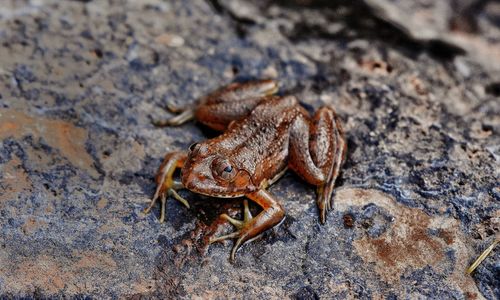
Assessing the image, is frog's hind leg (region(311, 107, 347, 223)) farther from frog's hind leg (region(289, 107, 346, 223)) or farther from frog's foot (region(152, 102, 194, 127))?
frog's foot (region(152, 102, 194, 127))

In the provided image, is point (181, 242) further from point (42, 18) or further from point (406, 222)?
point (42, 18)

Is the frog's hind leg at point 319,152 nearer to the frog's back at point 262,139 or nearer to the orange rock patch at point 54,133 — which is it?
the frog's back at point 262,139

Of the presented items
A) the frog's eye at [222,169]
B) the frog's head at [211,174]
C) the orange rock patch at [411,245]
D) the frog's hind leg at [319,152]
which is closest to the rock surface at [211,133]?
the orange rock patch at [411,245]

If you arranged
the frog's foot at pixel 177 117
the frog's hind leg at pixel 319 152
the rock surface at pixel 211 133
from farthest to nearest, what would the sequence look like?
1. the frog's foot at pixel 177 117
2. the frog's hind leg at pixel 319 152
3. the rock surface at pixel 211 133

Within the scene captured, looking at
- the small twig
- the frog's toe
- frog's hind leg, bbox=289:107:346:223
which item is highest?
frog's hind leg, bbox=289:107:346:223

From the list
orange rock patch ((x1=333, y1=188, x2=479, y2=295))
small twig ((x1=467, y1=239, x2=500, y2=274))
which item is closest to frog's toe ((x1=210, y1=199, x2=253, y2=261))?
orange rock patch ((x1=333, y1=188, x2=479, y2=295))

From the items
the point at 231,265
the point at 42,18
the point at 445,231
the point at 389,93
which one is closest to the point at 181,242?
the point at 231,265
